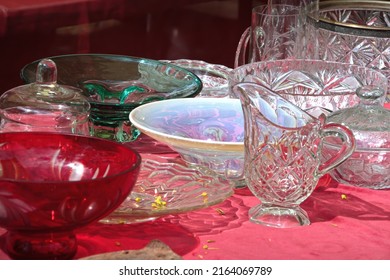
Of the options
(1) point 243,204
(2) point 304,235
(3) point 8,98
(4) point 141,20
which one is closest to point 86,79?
(3) point 8,98

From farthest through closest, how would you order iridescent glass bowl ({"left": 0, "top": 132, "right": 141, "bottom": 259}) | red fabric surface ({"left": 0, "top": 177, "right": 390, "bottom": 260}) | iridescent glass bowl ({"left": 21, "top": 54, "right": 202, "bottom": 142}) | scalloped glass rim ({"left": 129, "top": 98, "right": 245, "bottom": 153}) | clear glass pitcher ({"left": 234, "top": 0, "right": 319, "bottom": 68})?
clear glass pitcher ({"left": 234, "top": 0, "right": 319, "bottom": 68}), iridescent glass bowl ({"left": 21, "top": 54, "right": 202, "bottom": 142}), scalloped glass rim ({"left": 129, "top": 98, "right": 245, "bottom": 153}), red fabric surface ({"left": 0, "top": 177, "right": 390, "bottom": 260}), iridescent glass bowl ({"left": 0, "top": 132, "right": 141, "bottom": 259})

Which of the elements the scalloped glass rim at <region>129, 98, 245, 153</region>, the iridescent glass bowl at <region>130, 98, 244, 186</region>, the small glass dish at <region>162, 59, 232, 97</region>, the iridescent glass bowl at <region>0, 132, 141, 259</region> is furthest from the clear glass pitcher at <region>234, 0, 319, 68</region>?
the iridescent glass bowl at <region>0, 132, 141, 259</region>

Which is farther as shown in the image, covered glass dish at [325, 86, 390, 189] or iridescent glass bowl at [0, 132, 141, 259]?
covered glass dish at [325, 86, 390, 189]

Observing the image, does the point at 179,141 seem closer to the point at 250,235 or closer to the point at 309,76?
the point at 250,235

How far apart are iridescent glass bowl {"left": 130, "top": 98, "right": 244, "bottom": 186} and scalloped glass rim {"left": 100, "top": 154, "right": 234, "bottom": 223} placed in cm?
2

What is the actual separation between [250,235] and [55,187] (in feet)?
0.80

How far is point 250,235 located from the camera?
3.04 ft

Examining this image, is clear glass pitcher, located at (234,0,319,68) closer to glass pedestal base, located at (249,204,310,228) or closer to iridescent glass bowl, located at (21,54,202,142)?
iridescent glass bowl, located at (21,54,202,142)

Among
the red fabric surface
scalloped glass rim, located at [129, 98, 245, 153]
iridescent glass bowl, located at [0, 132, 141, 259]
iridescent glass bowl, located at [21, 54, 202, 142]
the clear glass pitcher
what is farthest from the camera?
the clear glass pitcher

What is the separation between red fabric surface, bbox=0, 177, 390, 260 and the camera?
0.89m

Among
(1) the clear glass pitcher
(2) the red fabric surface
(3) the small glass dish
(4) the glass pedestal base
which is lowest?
(2) the red fabric surface

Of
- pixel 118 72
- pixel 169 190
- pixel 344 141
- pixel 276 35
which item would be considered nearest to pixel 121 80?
pixel 118 72

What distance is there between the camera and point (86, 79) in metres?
1.36

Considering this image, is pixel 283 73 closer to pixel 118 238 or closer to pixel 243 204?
pixel 243 204
